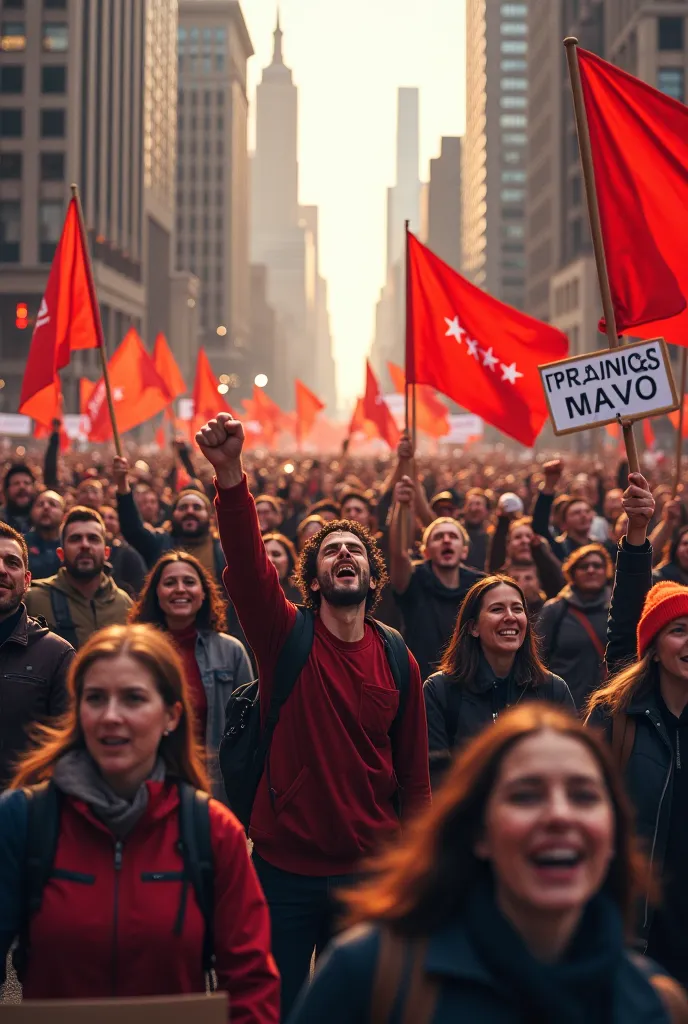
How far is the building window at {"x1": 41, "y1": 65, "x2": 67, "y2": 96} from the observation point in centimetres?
7812

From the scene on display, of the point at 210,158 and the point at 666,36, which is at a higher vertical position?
the point at 210,158

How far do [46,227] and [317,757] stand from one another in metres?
76.1

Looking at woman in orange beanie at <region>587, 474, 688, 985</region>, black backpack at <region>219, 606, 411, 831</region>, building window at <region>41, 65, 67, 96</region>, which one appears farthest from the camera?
building window at <region>41, 65, 67, 96</region>

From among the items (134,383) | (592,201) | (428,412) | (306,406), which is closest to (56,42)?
(306,406)

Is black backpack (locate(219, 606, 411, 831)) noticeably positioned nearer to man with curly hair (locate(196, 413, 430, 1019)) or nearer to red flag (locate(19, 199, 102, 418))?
man with curly hair (locate(196, 413, 430, 1019))

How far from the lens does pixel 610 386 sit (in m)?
6.24

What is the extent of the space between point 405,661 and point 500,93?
558 ft

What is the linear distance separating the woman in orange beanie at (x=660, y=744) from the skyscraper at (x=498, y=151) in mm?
147492

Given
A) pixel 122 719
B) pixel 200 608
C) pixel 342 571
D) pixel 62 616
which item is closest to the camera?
pixel 122 719

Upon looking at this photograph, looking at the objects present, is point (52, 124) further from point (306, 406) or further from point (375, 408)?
point (375, 408)

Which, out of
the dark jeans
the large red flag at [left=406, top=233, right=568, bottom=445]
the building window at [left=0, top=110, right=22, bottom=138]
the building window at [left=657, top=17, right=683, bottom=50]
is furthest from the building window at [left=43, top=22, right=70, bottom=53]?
the dark jeans

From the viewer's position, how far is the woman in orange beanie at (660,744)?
14.7 feet

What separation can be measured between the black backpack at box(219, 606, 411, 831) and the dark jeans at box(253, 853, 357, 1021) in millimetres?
285

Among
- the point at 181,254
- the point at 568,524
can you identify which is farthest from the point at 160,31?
the point at 568,524
